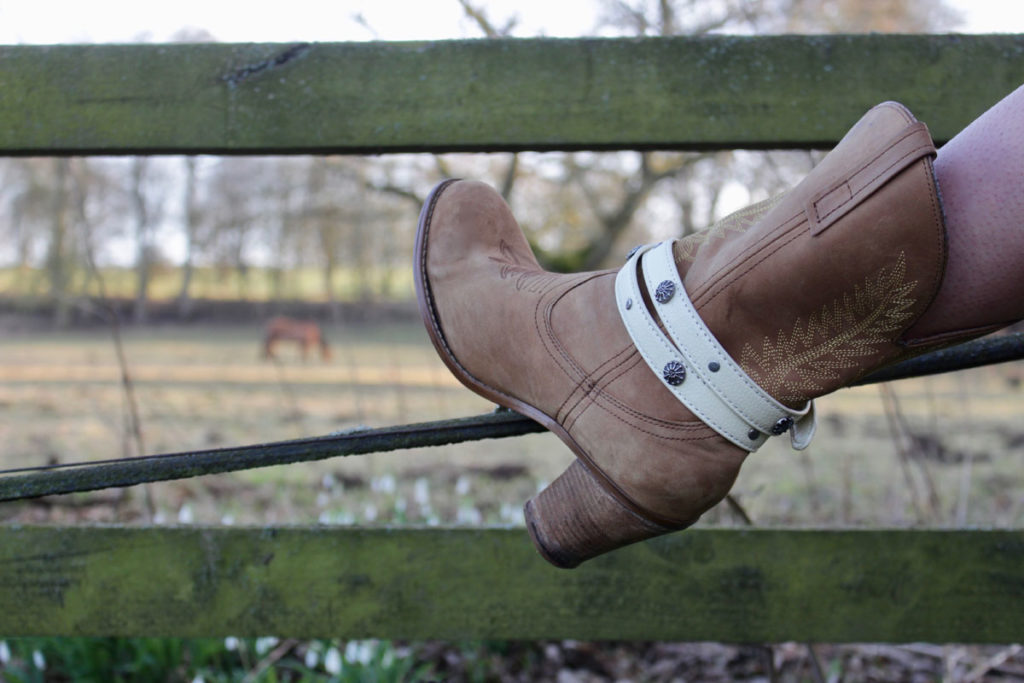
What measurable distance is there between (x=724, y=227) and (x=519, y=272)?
0.78 feet

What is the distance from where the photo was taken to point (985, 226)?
2.21 ft

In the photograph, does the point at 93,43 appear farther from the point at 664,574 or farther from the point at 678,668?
the point at 678,668

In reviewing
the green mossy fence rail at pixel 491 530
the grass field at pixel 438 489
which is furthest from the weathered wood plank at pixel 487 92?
the grass field at pixel 438 489

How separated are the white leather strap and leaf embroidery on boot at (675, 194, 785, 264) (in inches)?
1.0

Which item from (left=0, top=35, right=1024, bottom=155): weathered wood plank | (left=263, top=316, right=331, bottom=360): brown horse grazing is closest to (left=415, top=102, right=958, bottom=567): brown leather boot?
(left=0, top=35, right=1024, bottom=155): weathered wood plank

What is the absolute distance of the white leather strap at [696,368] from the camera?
2.30 ft

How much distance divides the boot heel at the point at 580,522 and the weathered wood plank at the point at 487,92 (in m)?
0.44

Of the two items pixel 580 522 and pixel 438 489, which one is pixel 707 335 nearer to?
pixel 580 522

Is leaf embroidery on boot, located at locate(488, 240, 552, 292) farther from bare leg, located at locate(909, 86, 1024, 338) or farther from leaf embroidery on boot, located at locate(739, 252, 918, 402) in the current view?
bare leg, located at locate(909, 86, 1024, 338)

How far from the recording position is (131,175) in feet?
61.3

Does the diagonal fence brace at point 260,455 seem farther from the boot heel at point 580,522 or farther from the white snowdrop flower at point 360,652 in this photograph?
the white snowdrop flower at point 360,652

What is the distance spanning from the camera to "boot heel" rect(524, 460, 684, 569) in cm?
74

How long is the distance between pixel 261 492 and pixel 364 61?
7.98 feet

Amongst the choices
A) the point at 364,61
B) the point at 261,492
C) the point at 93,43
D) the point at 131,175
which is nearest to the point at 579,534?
the point at 364,61
